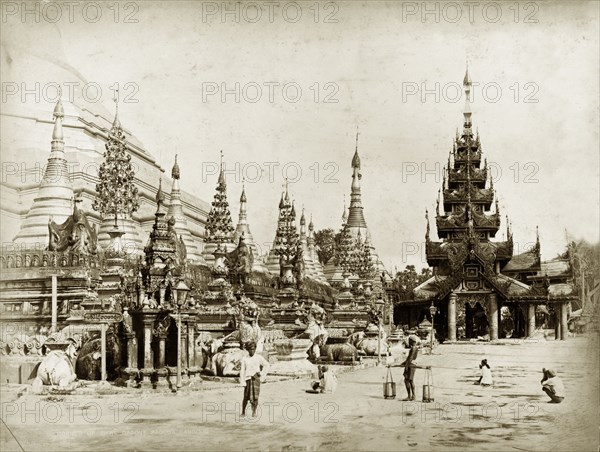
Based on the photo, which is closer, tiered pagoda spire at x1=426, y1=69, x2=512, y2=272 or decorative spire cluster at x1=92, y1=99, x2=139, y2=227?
decorative spire cluster at x1=92, y1=99, x2=139, y2=227

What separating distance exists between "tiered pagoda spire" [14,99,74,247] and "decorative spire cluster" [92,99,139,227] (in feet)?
4.55

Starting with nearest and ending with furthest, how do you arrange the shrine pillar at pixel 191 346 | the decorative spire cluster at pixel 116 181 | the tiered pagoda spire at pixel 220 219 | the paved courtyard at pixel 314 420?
1. the paved courtyard at pixel 314 420
2. the shrine pillar at pixel 191 346
3. the decorative spire cluster at pixel 116 181
4. the tiered pagoda spire at pixel 220 219

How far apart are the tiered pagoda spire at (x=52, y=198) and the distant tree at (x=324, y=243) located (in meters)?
48.4

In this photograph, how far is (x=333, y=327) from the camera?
26.6 metres

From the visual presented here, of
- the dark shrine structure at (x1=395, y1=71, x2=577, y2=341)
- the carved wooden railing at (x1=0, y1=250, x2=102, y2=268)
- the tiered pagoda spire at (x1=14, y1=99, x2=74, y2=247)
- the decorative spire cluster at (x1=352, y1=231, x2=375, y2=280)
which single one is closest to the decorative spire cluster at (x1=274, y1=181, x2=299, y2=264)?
the decorative spire cluster at (x1=352, y1=231, x2=375, y2=280)

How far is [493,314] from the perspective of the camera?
44906 millimetres

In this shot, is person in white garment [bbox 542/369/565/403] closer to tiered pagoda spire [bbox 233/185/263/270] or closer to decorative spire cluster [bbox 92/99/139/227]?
decorative spire cluster [bbox 92/99/139/227]

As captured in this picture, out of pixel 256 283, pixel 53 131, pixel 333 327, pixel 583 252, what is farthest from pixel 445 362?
pixel 53 131

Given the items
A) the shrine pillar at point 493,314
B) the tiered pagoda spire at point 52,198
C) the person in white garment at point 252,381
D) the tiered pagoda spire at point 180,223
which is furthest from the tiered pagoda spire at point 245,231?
the person in white garment at point 252,381

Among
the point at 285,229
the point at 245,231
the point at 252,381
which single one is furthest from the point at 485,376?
the point at 245,231

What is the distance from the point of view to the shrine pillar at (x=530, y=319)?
4388cm

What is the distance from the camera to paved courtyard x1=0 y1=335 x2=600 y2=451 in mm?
10562

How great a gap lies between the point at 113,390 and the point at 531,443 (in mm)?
8010

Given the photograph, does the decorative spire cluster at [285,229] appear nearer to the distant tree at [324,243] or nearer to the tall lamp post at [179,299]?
the tall lamp post at [179,299]
